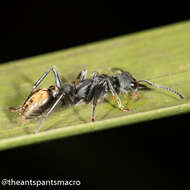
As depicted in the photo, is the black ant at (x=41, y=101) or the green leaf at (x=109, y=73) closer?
the green leaf at (x=109, y=73)

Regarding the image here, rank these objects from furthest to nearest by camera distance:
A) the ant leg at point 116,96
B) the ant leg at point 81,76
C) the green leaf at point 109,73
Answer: the ant leg at point 81,76
the ant leg at point 116,96
the green leaf at point 109,73

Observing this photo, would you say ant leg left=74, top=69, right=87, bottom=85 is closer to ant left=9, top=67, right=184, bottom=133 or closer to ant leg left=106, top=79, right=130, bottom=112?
ant left=9, top=67, right=184, bottom=133

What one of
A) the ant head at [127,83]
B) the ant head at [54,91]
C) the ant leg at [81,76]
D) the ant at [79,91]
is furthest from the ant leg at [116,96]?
the ant head at [54,91]

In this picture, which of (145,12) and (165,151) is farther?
(145,12)

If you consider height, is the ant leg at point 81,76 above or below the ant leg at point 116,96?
above

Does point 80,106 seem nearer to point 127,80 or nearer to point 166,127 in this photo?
point 127,80

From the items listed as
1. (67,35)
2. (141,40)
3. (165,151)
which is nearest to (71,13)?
(67,35)

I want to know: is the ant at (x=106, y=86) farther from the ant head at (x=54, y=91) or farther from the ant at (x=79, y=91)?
the ant head at (x=54, y=91)

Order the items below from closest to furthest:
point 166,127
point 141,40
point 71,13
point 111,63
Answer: point 166,127
point 111,63
point 141,40
point 71,13
